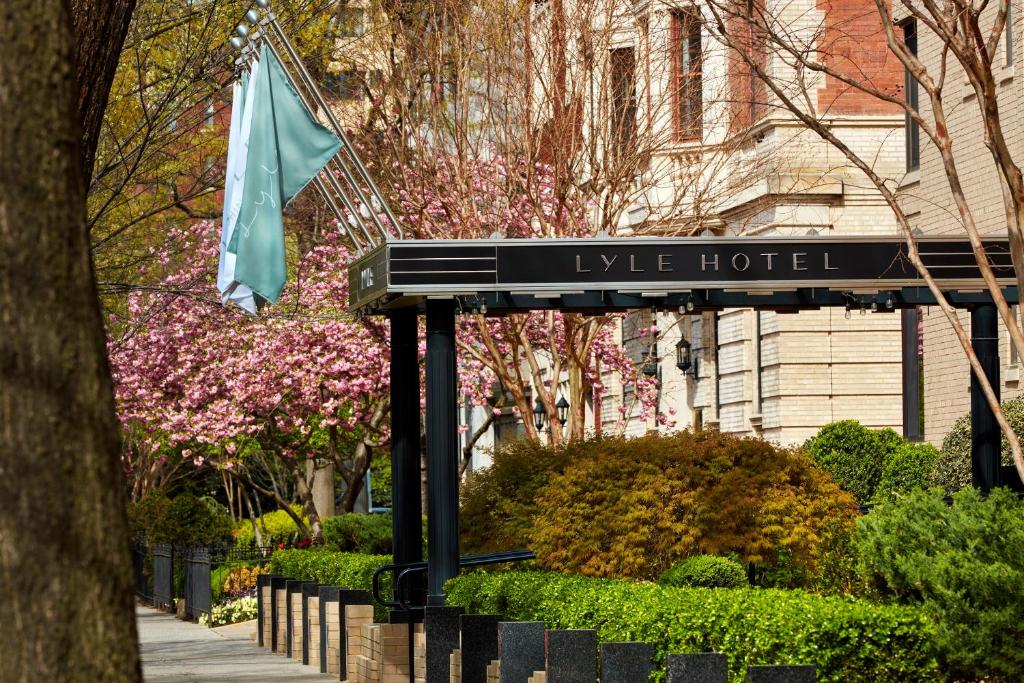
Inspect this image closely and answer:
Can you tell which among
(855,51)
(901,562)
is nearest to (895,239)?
(901,562)

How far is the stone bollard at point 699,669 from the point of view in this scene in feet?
29.2

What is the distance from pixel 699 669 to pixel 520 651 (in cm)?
227

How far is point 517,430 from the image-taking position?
154 feet

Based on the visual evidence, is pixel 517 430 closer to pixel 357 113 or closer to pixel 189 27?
pixel 357 113

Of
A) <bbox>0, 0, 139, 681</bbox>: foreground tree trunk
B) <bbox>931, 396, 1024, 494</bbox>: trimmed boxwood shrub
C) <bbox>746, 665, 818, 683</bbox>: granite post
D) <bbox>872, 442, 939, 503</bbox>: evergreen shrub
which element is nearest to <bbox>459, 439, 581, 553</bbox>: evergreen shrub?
<bbox>931, 396, 1024, 494</bbox>: trimmed boxwood shrub

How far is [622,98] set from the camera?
83.6 ft

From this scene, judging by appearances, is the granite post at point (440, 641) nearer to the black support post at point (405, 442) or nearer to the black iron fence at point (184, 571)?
the black support post at point (405, 442)

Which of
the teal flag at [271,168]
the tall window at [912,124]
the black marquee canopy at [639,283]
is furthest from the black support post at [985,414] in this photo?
the tall window at [912,124]

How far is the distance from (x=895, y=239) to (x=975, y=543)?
5.37 m

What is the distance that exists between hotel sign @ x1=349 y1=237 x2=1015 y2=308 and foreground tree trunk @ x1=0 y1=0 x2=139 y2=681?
34.0 ft

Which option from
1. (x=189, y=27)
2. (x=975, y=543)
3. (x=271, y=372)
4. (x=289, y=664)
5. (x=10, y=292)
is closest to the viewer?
(x=10, y=292)

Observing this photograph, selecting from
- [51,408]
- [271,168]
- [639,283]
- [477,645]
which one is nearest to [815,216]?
[639,283]

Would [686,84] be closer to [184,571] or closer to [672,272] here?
[672,272]

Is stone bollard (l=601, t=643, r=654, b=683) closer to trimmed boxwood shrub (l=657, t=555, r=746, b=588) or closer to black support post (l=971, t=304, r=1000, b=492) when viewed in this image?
trimmed boxwood shrub (l=657, t=555, r=746, b=588)
